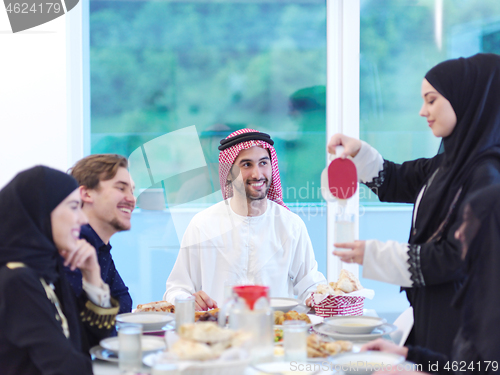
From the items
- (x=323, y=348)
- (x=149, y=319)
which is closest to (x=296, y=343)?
(x=323, y=348)

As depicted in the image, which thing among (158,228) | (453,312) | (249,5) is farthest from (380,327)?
(249,5)

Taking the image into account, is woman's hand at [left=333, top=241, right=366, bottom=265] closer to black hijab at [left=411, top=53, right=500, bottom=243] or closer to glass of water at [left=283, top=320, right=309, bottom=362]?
black hijab at [left=411, top=53, right=500, bottom=243]

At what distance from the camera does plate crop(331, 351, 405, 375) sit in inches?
55.6

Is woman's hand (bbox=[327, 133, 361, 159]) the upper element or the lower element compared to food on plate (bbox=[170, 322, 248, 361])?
upper

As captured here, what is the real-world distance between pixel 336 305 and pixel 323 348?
0.55m

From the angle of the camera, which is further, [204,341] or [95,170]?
[95,170]

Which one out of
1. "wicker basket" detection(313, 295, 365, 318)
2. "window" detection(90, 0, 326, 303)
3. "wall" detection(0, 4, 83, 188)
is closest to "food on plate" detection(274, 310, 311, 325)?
"wicker basket" detection(313, 295, 365, 318)

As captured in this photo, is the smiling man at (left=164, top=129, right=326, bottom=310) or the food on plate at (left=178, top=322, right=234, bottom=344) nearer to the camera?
the food on plate at (left=178, top=322, right=234, bottom=344)

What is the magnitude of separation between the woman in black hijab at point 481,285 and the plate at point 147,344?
0.90m

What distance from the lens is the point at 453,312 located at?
1722 millimetres

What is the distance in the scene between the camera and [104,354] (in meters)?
1.62

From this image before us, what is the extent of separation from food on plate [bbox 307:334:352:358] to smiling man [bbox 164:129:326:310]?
48.8 inches

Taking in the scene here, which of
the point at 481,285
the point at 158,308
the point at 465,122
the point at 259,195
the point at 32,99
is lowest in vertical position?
the point at 158,308

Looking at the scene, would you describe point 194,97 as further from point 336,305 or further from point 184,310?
point 184,310
